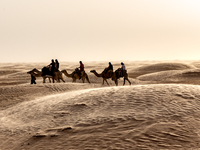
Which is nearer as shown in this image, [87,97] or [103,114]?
[103,114]

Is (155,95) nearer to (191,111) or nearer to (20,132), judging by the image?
(191,111)

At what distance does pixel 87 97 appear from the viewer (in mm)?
6684

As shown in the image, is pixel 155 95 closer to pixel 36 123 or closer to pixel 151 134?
pixel 151 134

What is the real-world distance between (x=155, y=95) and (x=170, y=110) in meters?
0.96

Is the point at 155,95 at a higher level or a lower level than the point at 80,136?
higher

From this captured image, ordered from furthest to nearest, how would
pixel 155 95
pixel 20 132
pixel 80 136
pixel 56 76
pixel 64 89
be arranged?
pixel 56 76, pixel 64 89, pixel 155 95, pixel 20 132, pixel 80 136

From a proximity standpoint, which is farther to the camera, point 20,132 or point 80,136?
point 20,132

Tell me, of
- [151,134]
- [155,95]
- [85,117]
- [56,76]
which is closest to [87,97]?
[85,117]

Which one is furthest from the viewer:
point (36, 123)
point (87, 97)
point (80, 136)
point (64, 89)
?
point (64, 89)

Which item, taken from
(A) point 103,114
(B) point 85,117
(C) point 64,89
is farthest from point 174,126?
(C) point 64,89

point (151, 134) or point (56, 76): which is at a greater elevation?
point (56, 76)

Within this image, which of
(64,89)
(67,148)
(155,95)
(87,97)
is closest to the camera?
(67,148)

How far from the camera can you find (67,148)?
4.08 m

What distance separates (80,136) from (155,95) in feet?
8.26
